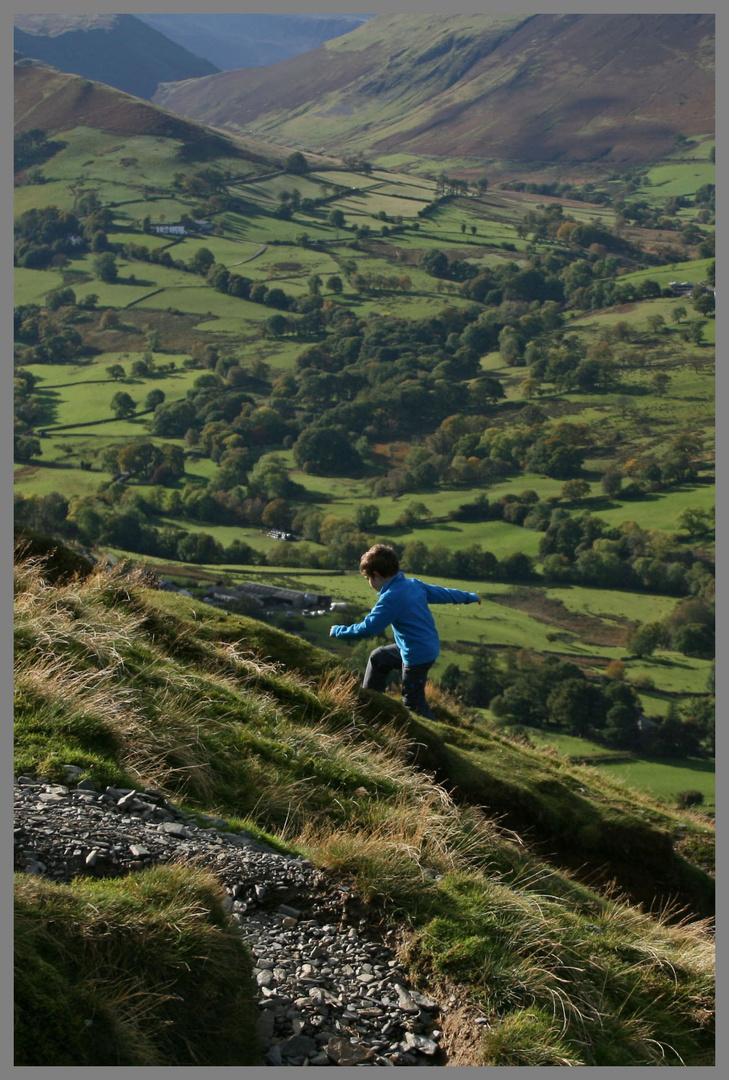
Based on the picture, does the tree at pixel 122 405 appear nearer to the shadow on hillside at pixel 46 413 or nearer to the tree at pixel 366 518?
the shadow on hillside at pixel 46 413

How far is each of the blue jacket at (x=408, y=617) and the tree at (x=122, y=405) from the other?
180 meters

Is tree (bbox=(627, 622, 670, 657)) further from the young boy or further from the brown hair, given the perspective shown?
the brown hair

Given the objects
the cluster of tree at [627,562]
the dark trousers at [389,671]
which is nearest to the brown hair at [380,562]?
the dark trousers at [389,671]

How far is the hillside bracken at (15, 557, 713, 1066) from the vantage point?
6539 mm

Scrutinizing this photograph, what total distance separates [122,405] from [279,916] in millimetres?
187728

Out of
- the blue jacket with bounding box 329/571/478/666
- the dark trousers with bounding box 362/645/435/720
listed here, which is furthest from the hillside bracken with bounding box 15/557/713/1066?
the blue jacket with bounding box 329/571/478/666

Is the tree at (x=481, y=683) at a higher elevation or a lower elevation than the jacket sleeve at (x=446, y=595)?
lower

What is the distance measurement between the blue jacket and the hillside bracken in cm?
71

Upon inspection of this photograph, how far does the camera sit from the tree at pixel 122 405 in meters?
184

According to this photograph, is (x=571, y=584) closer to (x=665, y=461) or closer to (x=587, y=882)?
(x=665, y=461)

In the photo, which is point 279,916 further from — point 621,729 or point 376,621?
point 621,729

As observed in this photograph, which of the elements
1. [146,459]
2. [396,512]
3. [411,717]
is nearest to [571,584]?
[396,512]

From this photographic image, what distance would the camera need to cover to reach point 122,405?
18650cm

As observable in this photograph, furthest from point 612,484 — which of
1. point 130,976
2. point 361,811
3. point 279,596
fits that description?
point 130,976
